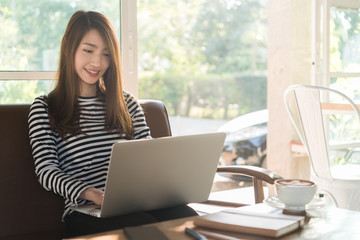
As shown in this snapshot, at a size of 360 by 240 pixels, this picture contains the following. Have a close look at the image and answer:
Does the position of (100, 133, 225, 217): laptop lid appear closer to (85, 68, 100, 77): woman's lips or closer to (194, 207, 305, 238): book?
(194, 207, 305, 238): book

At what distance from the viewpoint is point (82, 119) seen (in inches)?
70.0

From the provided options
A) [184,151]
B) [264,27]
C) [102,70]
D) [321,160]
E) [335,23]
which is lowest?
[321,160]

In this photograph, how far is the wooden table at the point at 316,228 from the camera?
43.3 inches

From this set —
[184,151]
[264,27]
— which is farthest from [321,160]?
[264,27]

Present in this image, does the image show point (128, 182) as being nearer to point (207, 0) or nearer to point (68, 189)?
point (68, 189)

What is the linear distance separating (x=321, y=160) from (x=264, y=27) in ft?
30.2

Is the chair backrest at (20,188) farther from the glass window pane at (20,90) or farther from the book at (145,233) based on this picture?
the book at (145,233)

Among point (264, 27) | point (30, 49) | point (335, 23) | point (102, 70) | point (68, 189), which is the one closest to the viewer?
point (68, 189)

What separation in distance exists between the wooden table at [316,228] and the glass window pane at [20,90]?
51.5 inches

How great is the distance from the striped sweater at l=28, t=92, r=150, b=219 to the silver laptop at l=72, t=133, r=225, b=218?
0.22 meters

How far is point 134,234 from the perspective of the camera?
1.09m

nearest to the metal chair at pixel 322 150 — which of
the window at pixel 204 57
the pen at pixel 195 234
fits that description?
the pen at pixel 195 234

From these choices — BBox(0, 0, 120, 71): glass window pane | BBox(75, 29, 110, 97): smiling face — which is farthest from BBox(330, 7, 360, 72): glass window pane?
BBox(75, 29, 110, 97): smiling face

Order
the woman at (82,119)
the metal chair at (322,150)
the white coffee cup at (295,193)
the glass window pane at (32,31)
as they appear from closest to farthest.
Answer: the white coffee cup at (295,193), the woman at (82,119), the glass window pane at (32,31), the metal chair at (322,150)
